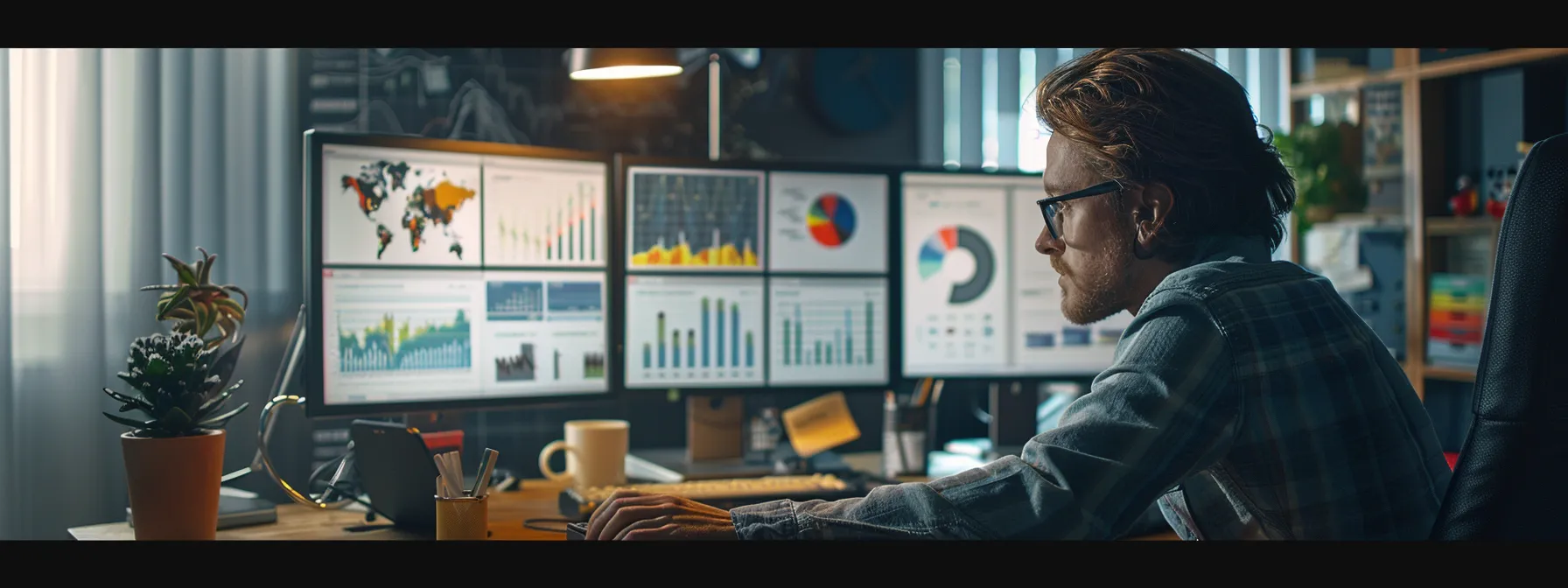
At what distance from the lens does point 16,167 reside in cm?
178

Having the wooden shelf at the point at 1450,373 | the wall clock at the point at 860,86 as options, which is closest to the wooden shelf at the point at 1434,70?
the wooden shelf at the point at 1450,373

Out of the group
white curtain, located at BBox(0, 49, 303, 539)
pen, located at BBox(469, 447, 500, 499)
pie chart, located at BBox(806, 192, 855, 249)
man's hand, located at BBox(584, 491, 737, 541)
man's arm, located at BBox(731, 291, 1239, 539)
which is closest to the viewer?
man's arm, located at BBox(731, 291, 1239, 539)

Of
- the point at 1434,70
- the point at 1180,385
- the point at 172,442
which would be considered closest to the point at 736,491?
the point at 172,442

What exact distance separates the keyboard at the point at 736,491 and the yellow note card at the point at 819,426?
0.48 ft

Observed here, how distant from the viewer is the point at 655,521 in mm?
950

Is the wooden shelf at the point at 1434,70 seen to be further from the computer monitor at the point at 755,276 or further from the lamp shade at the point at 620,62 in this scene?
the lamp shade at the point at 620,62

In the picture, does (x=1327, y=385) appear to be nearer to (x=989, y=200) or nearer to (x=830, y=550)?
(x=830, y=550)

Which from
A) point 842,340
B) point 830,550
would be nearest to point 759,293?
point 842,340

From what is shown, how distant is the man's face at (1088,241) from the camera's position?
1034 millimetres

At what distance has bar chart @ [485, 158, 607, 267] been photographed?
1692 mm

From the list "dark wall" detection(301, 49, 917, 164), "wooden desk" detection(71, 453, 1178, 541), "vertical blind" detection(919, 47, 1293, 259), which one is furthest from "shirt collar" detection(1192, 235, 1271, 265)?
"vertical blind" detection(919, 47, 1293, 259)

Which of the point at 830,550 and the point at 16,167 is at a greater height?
the point at 16,167

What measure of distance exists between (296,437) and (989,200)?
124 centimetres

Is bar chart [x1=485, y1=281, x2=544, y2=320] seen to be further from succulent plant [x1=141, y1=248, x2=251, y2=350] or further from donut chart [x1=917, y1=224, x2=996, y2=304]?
donut chart [x1=917, y1=224, x2=996, y2=304]
